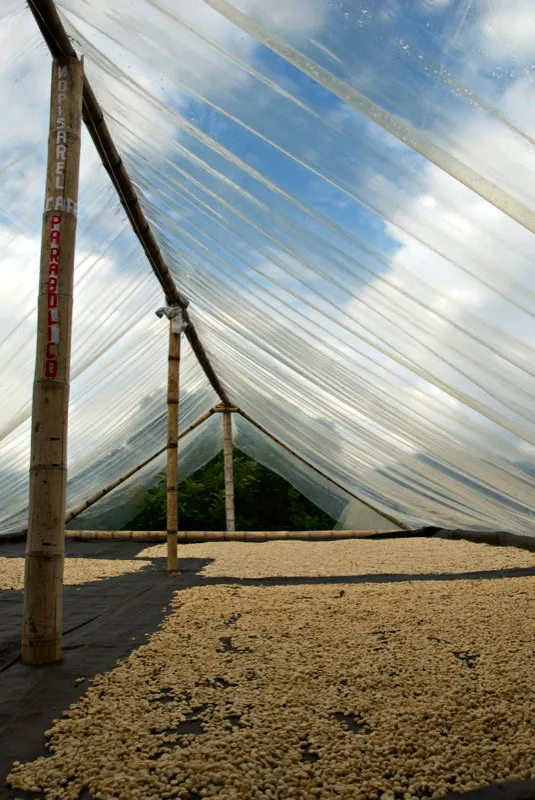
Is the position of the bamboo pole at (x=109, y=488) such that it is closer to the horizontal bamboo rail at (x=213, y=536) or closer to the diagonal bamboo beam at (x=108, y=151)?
the horizontal bamboo rail at (x=213, y=536)

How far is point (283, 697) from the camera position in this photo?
1.72 meters

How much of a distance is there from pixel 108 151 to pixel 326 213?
1.18m

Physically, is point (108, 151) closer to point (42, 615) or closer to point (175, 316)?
point (175, 316)

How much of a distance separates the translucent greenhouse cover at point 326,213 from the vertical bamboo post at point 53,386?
1.26 feet

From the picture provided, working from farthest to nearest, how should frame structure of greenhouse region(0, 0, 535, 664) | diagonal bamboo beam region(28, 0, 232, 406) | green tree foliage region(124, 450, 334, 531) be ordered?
green tree foliage region(124, 450, 334, 531)
diagonal bamboo beam region(28, 0, 232, 406)
frame structure of greenhouse region(0, 0, 535, 664)

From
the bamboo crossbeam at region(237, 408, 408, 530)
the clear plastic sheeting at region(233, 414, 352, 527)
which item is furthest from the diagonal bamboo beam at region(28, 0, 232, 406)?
the clear plastic sheeting at region(233, 414, 352, 527)

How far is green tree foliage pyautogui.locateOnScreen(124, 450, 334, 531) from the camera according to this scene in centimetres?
937

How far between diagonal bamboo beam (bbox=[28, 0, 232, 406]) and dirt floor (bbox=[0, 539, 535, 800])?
2.03 m

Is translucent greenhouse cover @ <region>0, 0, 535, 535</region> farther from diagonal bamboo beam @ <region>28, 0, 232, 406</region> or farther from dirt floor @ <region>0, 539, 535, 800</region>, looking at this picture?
dirt floor @ <region>0, 539, 535, 800</region>

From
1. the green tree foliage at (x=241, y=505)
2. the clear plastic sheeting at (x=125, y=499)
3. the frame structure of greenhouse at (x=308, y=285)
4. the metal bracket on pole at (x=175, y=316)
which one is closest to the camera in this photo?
the frame structure of greenhouse at (x=308, y=285)

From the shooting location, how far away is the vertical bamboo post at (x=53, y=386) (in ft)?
6.99

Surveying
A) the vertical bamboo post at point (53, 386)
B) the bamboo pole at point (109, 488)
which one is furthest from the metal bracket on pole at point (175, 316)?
the bamboo pole at point (109, 488)

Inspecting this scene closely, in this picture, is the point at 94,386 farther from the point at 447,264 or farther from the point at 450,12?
the point at 450,12

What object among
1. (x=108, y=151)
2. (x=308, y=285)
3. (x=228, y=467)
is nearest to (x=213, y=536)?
(x=228, y=467)
